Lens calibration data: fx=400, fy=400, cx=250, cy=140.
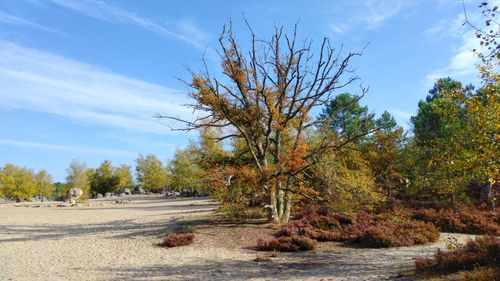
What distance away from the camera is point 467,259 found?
9602mm

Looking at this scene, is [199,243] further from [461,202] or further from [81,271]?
[461,202]

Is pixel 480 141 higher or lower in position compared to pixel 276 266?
higher

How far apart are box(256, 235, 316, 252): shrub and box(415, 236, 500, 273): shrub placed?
249 inches

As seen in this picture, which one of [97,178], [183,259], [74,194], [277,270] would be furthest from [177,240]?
[97,178]

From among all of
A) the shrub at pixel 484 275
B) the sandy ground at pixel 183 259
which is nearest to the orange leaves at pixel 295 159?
the sandy ground at pixel 183 259

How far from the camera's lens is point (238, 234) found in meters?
19.3

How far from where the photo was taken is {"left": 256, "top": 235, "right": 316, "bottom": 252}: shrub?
52.4ft

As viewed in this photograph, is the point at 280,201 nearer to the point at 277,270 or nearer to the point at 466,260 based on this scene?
the point at 277,270

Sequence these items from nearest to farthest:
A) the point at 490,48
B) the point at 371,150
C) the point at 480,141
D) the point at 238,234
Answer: the point at 490,48, the point at 480,141, the point at 238,234, the point at 371,150

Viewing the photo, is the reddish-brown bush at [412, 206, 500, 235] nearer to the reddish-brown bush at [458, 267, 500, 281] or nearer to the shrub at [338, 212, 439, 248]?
the shrub at [338, 212, 439, 248]

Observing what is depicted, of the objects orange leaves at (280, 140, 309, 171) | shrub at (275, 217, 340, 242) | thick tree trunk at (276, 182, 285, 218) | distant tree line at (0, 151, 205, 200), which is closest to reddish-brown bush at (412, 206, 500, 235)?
shrub at (275, 217, 340, 242)

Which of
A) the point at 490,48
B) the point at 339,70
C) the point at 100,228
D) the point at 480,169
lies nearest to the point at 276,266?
the point at 480,169

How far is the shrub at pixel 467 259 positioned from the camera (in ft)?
30.4

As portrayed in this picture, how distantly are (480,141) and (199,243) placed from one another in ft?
41.5
